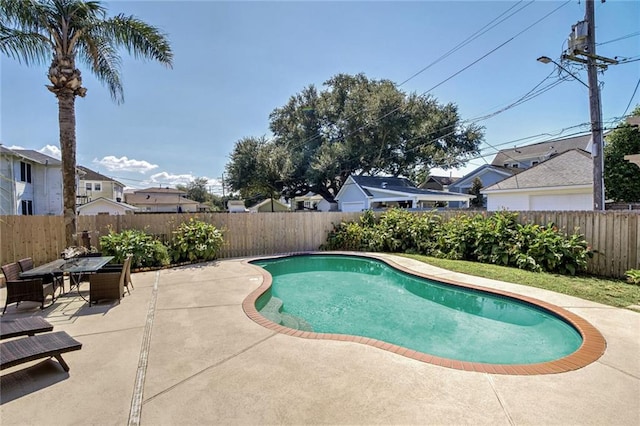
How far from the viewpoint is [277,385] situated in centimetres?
294

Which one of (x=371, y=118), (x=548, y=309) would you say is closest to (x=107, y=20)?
(x=548, y=309)

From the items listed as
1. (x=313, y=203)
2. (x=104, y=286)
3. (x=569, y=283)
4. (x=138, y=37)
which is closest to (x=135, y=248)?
(x=104, y=286)

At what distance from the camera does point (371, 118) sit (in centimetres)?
2619

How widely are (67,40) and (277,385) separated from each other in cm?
964

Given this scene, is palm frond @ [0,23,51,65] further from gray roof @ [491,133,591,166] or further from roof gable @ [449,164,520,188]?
gray roof @ [491,133,591,166]

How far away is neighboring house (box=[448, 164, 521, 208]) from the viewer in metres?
27.4

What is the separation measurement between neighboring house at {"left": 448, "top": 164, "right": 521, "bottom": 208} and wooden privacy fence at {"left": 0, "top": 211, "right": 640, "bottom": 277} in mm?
18864

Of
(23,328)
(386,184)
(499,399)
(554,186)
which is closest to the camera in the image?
(499,399)

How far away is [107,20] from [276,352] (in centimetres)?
936

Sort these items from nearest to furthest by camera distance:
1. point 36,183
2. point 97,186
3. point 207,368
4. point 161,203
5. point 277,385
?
point 277,385 < point 207,368 < point 36,183 < point 97,186 < point 161,203

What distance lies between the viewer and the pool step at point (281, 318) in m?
5.52

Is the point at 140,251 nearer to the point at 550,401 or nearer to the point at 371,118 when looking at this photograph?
the point at 550,401

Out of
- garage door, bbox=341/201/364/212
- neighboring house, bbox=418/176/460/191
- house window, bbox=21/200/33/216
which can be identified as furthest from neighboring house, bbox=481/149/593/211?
house window, bbox=21/200/33/216

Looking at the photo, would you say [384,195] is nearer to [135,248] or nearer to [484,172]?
[484,172]
